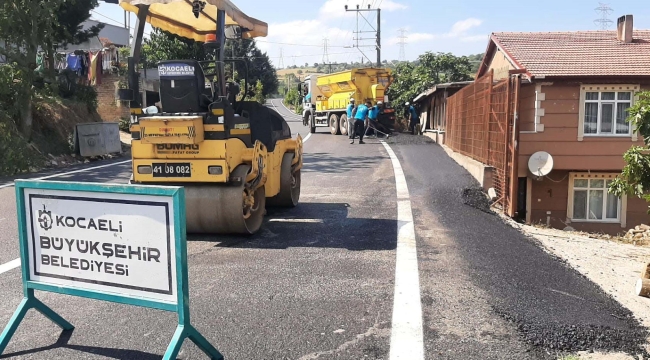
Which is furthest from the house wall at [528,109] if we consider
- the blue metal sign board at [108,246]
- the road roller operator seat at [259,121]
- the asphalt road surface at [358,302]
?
the blue metal sign board at [108,246]

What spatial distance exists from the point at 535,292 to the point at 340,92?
2685 centimetres

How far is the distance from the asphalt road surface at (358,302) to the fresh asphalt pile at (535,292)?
2cm

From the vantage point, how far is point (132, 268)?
4133mm

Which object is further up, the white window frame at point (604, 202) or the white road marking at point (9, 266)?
the white road marking at point (9, 266)

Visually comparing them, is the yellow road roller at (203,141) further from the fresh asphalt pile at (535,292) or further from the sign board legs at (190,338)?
the sign board legs at (190,338)

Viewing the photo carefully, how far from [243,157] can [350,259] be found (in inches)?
80.6

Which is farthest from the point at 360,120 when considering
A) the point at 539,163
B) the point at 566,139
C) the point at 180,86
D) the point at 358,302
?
the point at 358,302

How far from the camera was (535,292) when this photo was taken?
560cm

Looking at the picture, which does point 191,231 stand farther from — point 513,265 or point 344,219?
point 513,265

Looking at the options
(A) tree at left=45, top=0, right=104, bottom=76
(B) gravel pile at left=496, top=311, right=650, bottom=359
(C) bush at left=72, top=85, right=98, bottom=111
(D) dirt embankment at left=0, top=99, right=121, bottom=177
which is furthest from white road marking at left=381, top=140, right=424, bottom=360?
(C) bush at left=72, top=85, right=98, bottom=111

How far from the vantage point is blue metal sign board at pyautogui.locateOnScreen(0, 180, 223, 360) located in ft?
13.0

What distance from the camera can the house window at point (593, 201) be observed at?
18094mm

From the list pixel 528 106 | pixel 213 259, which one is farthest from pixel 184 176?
pixel 528 106

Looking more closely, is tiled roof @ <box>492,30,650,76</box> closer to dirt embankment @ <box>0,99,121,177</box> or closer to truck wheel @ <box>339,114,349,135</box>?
truck wheel @ <box>339,114,349,135</box>
